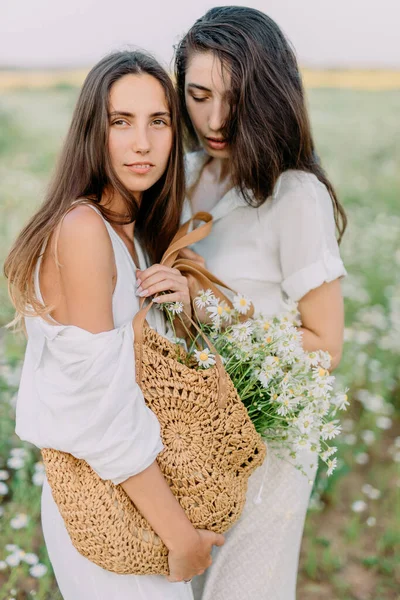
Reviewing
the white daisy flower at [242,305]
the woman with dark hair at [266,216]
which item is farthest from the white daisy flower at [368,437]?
the white daisy flower at [242,305]

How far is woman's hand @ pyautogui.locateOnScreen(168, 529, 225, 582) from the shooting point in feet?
5.61

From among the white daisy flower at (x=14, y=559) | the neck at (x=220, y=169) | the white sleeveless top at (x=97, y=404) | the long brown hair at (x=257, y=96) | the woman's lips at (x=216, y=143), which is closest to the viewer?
the white sleeveless top at (x=97, y=404)

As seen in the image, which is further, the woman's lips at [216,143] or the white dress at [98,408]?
the woman's lips at [216,143]

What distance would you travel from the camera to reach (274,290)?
229cm

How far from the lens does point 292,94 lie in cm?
221

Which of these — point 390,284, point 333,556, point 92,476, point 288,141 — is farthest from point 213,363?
point 390,284

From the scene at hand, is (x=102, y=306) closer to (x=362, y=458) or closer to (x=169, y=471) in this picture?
(x=169, y=471)

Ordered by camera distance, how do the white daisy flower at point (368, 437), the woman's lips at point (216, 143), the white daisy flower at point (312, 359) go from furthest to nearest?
1. the white daisy flower at point (368, 437)
2. the woman's lips at point (216, 143)
3. the white daisy flower at point (312, 359)

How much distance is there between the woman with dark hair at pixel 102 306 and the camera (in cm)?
163

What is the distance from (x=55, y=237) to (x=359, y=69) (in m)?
7.52

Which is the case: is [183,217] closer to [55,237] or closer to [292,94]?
[292,94]

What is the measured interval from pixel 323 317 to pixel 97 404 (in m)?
0.88

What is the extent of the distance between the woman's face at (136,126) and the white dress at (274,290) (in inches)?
18.2

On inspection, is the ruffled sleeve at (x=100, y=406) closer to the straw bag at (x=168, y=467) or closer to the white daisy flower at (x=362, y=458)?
the straw bag at (x=168, y=467)
